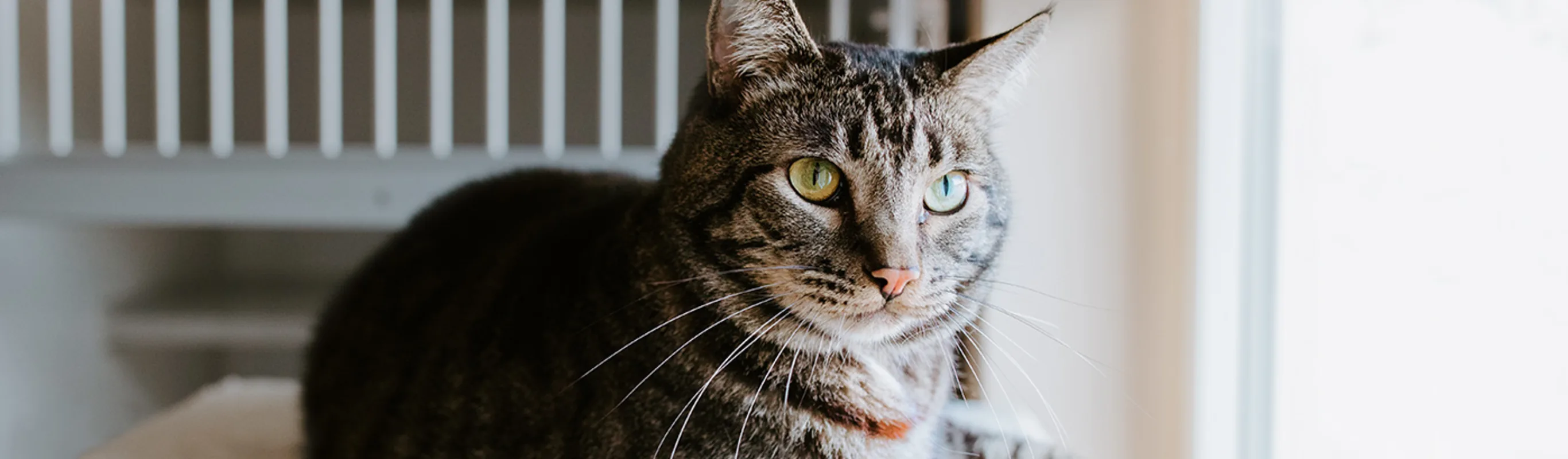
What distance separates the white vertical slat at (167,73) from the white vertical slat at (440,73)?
0.37m

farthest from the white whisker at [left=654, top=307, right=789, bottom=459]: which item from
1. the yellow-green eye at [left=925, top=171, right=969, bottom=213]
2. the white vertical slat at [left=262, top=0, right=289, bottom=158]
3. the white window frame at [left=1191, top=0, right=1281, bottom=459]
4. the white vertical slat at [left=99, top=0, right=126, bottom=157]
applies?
the white vertical slat at [left=99, top=0, right=126, bottom=157]

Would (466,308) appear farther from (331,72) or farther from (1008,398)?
(331,72)

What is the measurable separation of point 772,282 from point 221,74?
46.3 inches

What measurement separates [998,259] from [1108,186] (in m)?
0.69

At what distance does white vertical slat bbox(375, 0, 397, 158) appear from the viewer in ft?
4.92

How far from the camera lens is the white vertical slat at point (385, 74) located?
150 centimetres

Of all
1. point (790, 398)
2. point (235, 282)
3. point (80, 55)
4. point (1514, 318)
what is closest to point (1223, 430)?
point (1514, 318)

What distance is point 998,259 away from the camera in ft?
2.56

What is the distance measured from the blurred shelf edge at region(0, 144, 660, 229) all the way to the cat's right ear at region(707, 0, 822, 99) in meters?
0.81

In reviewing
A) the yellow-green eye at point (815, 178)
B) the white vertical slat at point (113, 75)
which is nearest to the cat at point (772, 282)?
the yellow-green eye at point (815, 178)

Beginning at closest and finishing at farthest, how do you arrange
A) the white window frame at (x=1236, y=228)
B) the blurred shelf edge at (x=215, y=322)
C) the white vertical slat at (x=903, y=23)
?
the white window frame at (x=1236, y=228) → the white vertical slat at (x=903, y=23) → the blurred shelf edge at (x=215, y=322)

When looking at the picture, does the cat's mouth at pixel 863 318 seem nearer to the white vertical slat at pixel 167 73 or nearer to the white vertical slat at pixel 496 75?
the white vertical slat at pixel 496 75

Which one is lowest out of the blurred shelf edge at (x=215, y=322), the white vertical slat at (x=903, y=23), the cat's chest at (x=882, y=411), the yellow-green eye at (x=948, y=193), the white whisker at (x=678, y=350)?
the blurred shelf edge at (x=215, y=322)

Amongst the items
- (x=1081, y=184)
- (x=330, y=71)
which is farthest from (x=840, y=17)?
(x=330, y=71)
